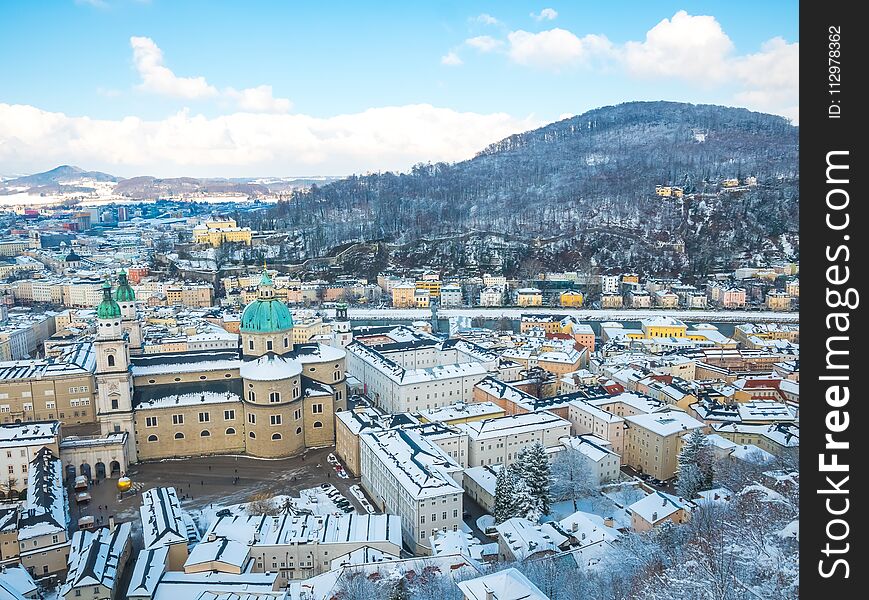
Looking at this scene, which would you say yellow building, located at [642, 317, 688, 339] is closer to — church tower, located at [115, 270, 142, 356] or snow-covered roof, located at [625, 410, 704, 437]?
snow-covered roof, located at [625, 410, 704, 437]

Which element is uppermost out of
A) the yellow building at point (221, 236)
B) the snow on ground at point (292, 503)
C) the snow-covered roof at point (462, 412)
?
the yellow building at point (221, 236)

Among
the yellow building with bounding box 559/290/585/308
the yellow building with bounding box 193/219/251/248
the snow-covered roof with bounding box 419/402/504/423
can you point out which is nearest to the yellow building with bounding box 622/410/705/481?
the snow-covered roof with bounding box 419/402/504/423

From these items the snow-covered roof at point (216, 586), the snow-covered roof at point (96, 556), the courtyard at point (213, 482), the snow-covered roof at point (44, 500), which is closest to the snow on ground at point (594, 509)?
the courtyard at point (213, 482)

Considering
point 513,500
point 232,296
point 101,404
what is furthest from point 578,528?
point 232,296

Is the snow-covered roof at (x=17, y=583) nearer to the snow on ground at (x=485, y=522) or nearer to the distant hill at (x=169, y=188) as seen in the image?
the snow on ground at (x=485, y=522)

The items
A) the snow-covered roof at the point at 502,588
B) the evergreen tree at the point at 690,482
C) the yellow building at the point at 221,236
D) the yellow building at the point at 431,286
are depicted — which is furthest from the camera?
the yellow building at the point at 221,236

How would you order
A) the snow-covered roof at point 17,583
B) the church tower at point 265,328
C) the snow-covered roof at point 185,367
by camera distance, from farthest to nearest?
the church tower at point 265,328
the snow-covered roof at point 185,367
the snow-covered roof at point 17,583
